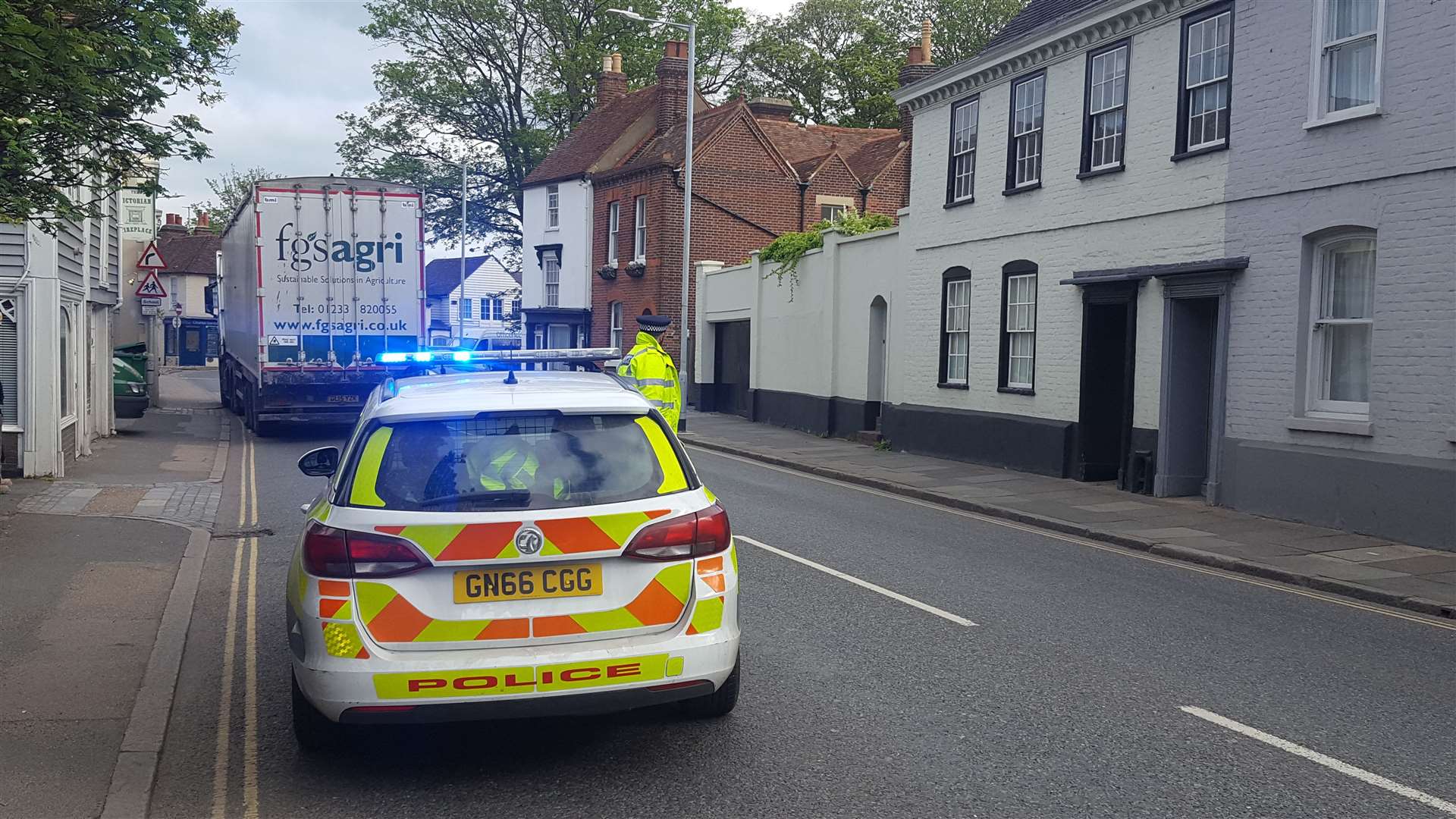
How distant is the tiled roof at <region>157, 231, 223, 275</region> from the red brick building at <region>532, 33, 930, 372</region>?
139ft

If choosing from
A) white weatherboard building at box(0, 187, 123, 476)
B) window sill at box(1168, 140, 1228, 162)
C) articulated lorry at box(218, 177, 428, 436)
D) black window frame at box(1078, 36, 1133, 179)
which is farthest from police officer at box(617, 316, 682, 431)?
articulated lorry at box(218, 177, 428, 436)

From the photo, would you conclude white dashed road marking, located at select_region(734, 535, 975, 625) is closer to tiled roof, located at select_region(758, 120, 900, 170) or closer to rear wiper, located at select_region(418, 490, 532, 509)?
rear wiper, located at select_region(418, 490, 532, 509)

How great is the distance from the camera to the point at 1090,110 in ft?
57.1

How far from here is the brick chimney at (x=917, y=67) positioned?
3020cm

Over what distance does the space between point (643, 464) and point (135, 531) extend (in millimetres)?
8005

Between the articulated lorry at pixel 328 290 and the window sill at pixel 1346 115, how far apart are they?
13.9m

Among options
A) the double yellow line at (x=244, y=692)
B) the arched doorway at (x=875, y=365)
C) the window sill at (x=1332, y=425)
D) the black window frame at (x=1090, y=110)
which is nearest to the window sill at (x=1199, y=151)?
the black window frame at (x=1090, y=110)

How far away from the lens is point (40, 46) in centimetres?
692

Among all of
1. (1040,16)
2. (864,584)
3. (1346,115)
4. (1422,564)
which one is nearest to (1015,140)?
(1040,16)

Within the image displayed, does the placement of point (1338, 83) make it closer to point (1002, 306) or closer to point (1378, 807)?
point (1002, 306)

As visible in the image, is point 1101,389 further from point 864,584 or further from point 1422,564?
point 864,584

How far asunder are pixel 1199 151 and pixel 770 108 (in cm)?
2707

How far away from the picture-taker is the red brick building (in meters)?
37.2

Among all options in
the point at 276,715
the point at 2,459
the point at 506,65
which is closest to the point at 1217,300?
the point at 276,715
